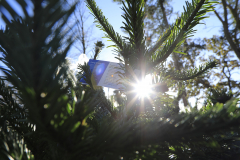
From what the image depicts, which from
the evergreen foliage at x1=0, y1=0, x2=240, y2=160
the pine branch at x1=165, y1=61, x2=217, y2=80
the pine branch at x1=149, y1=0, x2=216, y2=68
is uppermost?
the pine branch at x1=149, y1=0, x2=216, y2=68

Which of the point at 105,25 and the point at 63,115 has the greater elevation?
the point at 105,25

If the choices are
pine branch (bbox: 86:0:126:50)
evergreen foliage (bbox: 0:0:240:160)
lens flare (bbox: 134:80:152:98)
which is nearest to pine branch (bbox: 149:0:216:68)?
lens flare (bbox: 134:80:152:98)

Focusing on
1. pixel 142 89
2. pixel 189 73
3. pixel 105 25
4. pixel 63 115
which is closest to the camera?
pixel 63 115

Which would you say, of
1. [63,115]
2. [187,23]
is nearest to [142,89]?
[187,23]

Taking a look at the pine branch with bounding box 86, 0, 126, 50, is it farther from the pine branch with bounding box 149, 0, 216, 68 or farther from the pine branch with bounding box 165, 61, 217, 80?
the pine branch with bounding box 165, 61, 217, 80

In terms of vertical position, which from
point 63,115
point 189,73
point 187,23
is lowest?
point 63,115

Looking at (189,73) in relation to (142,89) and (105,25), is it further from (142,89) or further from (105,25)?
(105,25)

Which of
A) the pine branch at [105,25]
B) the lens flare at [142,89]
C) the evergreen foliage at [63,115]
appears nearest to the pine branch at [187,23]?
the lens flare at [142,89]

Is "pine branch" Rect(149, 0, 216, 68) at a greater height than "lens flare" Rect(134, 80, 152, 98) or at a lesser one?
greater

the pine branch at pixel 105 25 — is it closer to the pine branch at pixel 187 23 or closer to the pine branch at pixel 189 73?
the pine branch at pixel 187 23

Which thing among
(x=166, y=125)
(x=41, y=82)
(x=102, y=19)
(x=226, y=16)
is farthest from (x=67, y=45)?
(x=226, y=16)

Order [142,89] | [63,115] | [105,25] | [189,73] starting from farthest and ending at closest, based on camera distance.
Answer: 1. [189,73]
2. [105,25]
3. [142,89]
4. [63,115]
